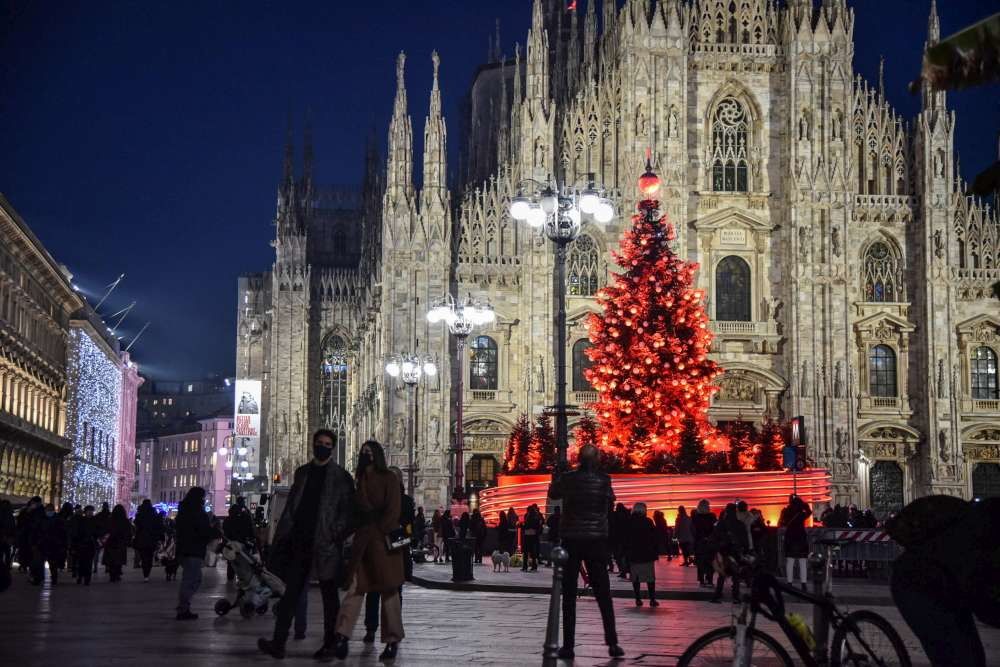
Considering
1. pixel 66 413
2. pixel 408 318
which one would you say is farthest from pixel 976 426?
pixel 66 413

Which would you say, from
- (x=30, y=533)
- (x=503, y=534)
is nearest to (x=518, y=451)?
(x=503, y=534)

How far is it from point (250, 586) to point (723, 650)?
31.1 ft

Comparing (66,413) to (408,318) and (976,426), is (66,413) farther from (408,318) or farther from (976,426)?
(976,426)

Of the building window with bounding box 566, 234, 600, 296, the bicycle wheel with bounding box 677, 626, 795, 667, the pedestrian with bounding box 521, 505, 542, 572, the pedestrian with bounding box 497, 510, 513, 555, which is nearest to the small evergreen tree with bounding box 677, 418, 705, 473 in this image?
the pedestrian with bounding box 497, 510, 513, 555

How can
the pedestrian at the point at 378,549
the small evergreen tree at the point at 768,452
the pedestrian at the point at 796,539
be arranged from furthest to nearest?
the small evergreen tree at the point at 768,452, the pedestrian at the point at 796,539, the pedestrian at the point at 378,549

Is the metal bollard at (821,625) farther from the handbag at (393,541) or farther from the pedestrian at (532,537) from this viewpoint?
the pedestrian at (532,537)

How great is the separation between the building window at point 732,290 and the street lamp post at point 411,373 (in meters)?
10.3

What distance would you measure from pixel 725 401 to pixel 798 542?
26.6 m

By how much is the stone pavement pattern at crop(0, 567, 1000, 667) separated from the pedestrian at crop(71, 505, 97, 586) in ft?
13.1

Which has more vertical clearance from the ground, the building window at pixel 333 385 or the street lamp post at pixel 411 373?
the building window at pixel 333 385

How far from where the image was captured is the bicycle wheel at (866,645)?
835 cm

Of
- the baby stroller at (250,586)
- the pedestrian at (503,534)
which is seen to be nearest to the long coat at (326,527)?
the baby stroller at (250,586)

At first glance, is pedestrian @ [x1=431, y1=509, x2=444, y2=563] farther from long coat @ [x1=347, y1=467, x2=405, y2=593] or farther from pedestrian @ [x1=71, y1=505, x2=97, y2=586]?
long coat @ [x1=347, y1=467, x2=405, y2=593]

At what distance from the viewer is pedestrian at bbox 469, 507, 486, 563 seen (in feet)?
112
